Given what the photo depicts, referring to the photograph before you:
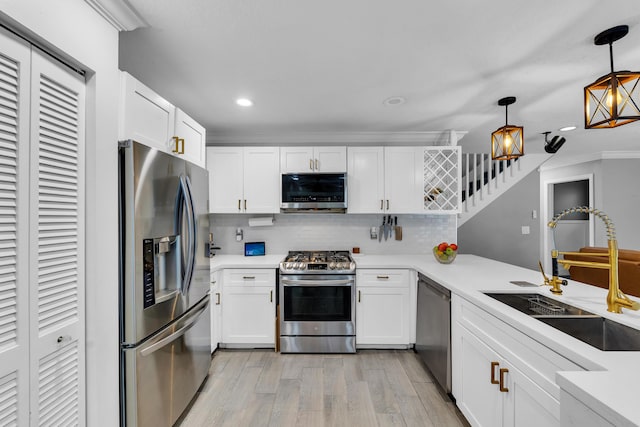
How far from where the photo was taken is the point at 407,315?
9.79 ft

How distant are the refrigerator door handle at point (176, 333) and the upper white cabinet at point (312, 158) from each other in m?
1.67

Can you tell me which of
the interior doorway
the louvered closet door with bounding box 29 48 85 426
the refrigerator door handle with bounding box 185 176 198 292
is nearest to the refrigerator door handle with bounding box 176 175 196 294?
the refrigerator door handle with bounding box 185 176 198 292

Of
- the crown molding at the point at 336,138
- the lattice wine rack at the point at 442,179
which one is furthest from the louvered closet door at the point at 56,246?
the lattice wine rack at the point at 442,179

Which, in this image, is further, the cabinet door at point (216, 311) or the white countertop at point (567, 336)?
the cabinet door at point (216, 311)

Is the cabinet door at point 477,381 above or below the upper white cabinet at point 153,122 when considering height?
below

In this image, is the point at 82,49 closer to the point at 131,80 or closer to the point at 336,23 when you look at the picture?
the point at 131,80

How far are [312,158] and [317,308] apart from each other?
1.63 m

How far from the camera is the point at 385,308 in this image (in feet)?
9.84

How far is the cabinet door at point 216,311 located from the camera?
287 cm

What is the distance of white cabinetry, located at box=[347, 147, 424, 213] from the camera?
3336mm

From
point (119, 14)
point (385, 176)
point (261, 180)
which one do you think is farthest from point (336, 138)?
point (119, 14)

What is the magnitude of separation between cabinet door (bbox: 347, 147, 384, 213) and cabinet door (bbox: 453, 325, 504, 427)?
1.66 metres

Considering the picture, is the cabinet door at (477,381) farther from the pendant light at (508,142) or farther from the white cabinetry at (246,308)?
the white cabinetry at (246,308)

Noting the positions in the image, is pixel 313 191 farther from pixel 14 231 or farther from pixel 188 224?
pixel 14 231
